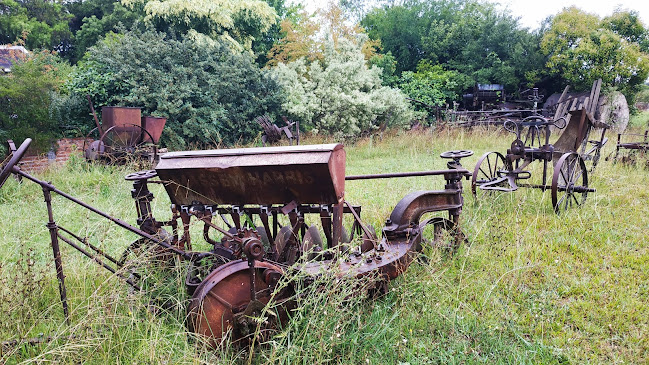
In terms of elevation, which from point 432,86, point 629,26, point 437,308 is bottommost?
point 437,308

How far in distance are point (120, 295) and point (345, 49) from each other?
1422 centimetres

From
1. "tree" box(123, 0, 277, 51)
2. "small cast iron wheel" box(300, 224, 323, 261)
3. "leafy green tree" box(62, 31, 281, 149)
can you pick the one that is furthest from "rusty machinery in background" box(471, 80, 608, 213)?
"tree" box(123, 0, 277, 51)

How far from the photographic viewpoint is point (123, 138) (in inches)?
341

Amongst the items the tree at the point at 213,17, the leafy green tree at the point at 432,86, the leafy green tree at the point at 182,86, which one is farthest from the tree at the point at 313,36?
the leafy green tree at the point at 182,86

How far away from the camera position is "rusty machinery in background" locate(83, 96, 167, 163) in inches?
331

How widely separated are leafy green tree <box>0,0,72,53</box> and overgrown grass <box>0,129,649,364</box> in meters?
20.8

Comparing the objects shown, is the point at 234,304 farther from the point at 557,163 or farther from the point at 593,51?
the point at 593,51

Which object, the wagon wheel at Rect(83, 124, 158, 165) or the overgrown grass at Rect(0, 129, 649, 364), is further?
the wagon wheel at Rect(83, 124, 158, 165)

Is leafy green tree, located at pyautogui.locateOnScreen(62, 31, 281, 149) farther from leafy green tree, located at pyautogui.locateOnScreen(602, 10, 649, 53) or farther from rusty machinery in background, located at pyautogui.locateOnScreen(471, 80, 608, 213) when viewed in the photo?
leafy green tree, located at pyautogui.locateOnScreen(602, 10, 649, 53)

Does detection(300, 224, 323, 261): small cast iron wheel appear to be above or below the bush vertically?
below

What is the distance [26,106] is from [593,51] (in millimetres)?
18935

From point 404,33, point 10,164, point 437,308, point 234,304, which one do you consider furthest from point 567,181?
point 404,33

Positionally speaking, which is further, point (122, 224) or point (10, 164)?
point (122, 224)

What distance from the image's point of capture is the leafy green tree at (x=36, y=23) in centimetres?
1997
